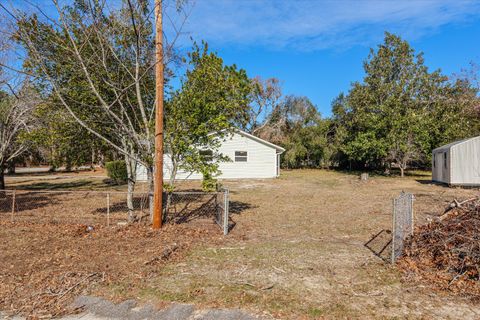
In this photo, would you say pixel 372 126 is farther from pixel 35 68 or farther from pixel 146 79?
pixel 35 68

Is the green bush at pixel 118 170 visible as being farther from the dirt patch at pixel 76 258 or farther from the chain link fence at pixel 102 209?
the dirt patch at pixel 76 258

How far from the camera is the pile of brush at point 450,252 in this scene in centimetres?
448

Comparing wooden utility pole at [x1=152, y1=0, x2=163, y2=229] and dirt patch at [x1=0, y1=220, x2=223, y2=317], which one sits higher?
wooden utility pole at [x1=152, y1=0, x2=163, y2=229]

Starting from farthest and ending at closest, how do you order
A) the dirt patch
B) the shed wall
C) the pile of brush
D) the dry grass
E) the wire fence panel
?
the shed wall, the wire fence panel, the pile of brush, the dirt patch, the dry grass

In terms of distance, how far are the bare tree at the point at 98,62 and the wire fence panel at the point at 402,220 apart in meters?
Answer: 5.59

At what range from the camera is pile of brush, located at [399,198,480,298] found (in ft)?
14.7

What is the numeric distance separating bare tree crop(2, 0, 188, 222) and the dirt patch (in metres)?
1.66

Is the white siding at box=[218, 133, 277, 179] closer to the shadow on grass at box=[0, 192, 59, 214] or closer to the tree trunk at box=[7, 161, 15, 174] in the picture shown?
the shadow on grass at box=[0, 192, 59, 214]

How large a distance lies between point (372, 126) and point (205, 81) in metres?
21.4

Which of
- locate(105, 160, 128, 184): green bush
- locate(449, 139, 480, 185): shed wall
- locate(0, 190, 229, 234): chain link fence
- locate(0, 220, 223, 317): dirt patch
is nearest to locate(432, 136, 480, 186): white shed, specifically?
locate(449, 139, 480, 185): shed wall

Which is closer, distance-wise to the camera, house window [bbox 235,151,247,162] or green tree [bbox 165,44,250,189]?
green tree [bbox 165,44,250,189]

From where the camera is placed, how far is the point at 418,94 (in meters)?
26.8

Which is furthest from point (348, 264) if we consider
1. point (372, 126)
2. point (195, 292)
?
point (372, 126)

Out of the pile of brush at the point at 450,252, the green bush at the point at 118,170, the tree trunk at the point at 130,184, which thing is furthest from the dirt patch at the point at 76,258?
the green bush at the point at 118,170
